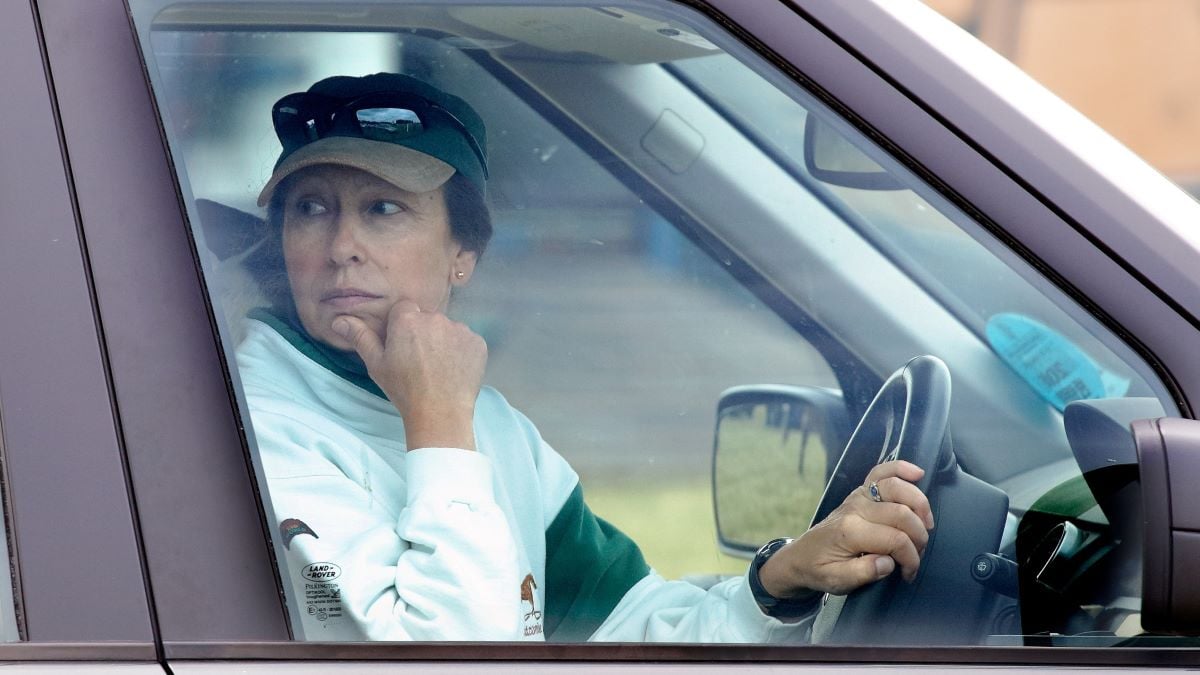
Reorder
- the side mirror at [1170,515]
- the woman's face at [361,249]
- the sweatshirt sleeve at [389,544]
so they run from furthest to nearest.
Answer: the woman's face at [361,249] → the sweatshirt sleeve at [389,544] → the side mirror at [1170,515]

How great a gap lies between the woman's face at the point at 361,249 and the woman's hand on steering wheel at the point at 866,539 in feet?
1.39

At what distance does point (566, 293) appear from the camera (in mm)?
1352

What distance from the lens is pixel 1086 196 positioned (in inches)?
48.6

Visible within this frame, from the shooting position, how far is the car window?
4.19 feet

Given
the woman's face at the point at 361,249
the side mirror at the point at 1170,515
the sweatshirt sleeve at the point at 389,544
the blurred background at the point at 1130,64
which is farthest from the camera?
the blurred background at the point at 1130,64

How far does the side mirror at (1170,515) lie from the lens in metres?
1.11

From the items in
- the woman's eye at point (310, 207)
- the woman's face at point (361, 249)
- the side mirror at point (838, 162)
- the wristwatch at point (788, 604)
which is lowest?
the wristwatch at point (788, 604)

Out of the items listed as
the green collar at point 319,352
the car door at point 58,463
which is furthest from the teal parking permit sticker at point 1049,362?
the car door at point 58,463

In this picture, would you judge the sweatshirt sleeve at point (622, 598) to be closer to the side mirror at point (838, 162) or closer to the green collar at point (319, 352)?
the green collar at point (319, 352)

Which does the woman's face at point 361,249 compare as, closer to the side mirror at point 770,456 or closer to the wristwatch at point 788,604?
the side mirror at point 770,456

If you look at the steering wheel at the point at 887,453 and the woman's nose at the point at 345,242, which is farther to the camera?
the woman's nose at the point at 345,242

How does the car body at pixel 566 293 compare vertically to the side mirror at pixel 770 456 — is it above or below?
above

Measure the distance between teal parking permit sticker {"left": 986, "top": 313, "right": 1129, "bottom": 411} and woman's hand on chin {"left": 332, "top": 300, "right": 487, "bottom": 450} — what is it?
1.71 feet

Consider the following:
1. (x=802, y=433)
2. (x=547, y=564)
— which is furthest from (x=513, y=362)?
(x=802, y=433)
